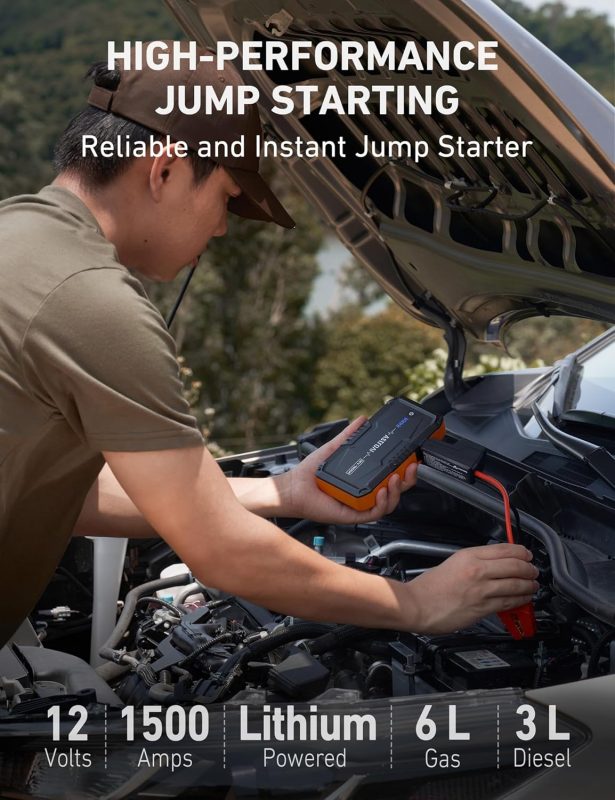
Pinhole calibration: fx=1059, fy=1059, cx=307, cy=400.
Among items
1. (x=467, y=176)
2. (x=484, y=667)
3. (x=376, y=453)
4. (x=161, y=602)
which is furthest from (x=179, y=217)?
(x=161, y=602)

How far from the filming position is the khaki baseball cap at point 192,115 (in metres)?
1.99

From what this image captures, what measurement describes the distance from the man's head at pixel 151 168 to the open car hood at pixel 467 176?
1.40 feet

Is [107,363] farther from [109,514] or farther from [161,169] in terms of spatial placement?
[109,514]

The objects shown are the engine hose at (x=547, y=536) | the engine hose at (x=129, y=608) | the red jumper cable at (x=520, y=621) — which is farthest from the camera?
the engine hose at (x=129, y=608)

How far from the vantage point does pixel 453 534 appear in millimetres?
2826

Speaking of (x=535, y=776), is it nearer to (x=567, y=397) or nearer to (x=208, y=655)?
(x=208, y=655)

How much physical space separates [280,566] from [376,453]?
26.0 inches

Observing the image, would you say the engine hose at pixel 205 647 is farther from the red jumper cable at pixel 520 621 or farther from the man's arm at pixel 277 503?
the red jumper cable at pixel 520 621

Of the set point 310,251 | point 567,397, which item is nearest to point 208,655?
point 567,397

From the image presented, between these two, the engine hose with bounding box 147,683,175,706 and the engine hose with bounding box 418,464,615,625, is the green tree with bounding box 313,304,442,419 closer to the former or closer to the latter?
the engine hose with bounding box 418,464,615,625

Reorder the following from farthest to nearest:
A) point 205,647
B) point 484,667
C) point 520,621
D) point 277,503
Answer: point 277,503
point 205,647
point 520,621
point 484,667

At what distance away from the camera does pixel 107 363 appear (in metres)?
1.78

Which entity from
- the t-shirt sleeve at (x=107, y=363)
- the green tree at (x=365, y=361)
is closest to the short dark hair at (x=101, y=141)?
the t-shirt sleeve at (x=107, y=363)

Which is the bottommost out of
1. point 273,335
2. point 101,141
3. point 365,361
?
point 365,361
